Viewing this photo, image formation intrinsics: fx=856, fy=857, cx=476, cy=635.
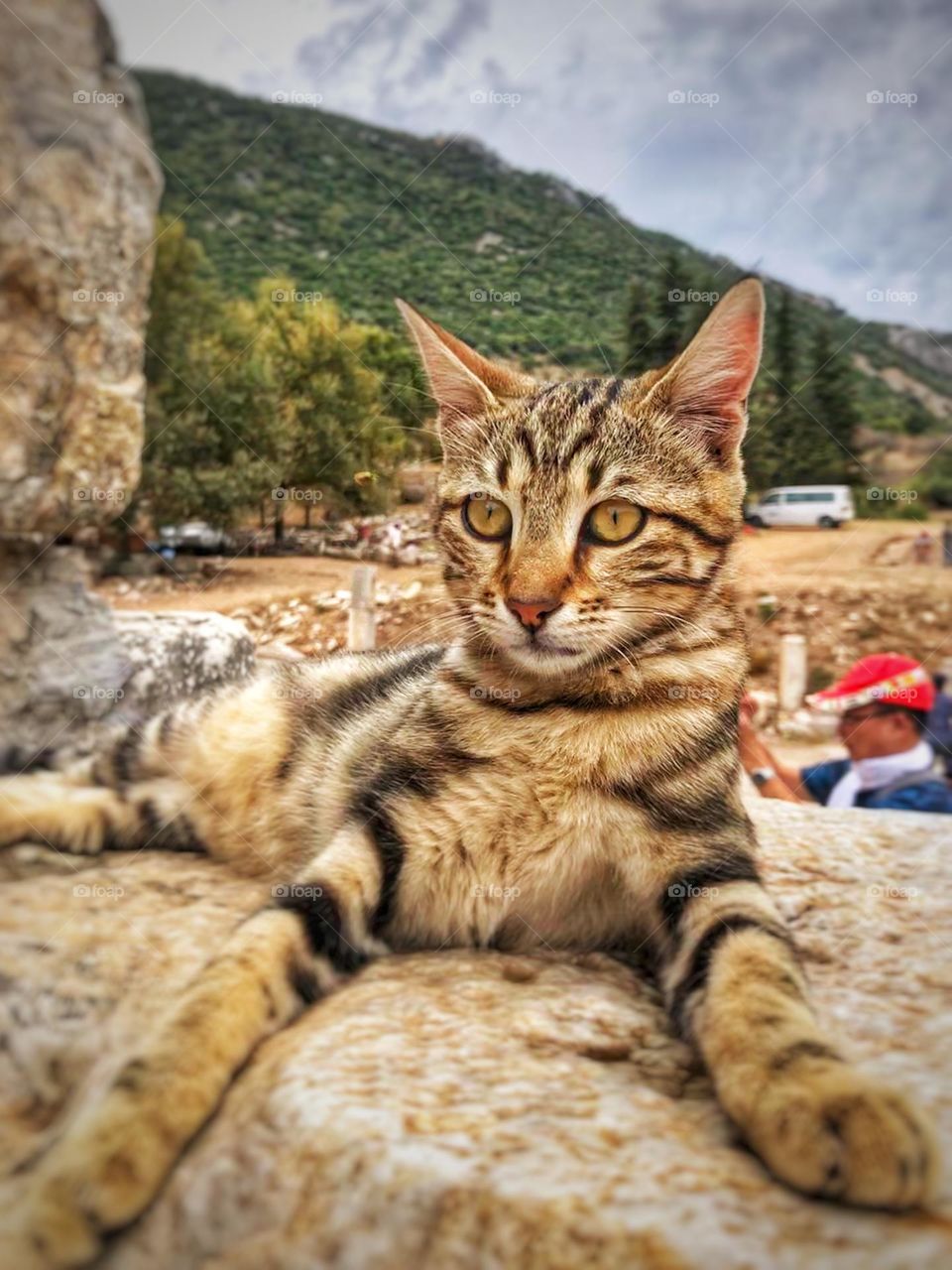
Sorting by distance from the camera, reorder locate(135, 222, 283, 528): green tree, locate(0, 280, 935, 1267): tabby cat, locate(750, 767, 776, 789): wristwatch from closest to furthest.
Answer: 1. locate(0, 280, 935, 1267): tabby cat
2. locate(135, 222, 283, 528): green tree
3. locate(750, 767, 776, 789): wristwatch

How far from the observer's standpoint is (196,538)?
1311 mm

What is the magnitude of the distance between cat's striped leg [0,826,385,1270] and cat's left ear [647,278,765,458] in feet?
2.31

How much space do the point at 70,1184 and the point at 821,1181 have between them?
0.56 meters

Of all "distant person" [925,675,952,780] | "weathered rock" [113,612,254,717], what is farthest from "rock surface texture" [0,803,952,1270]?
"distant person" [925,675,952,780]

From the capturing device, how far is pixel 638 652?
3.61 feet

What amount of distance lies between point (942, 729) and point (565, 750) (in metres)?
1.14

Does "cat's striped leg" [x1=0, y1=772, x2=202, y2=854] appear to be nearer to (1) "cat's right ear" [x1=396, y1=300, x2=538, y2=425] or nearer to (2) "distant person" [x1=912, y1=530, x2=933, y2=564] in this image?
(1) "cat's right ear" [x1=396, y1=300, x2=538, y2=425]

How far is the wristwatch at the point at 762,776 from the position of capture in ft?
6.25

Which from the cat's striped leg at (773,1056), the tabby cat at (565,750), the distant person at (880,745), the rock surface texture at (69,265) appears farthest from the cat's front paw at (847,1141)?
the rock surface texture at (69,265)

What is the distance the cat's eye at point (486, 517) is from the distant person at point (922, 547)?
1512mm

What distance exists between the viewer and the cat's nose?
1013 millimetres

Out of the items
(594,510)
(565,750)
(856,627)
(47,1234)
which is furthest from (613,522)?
(856,627)

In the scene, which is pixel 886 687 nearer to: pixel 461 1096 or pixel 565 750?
pixel 565 750

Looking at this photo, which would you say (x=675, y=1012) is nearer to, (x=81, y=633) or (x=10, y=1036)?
(x=10, y=1036)
